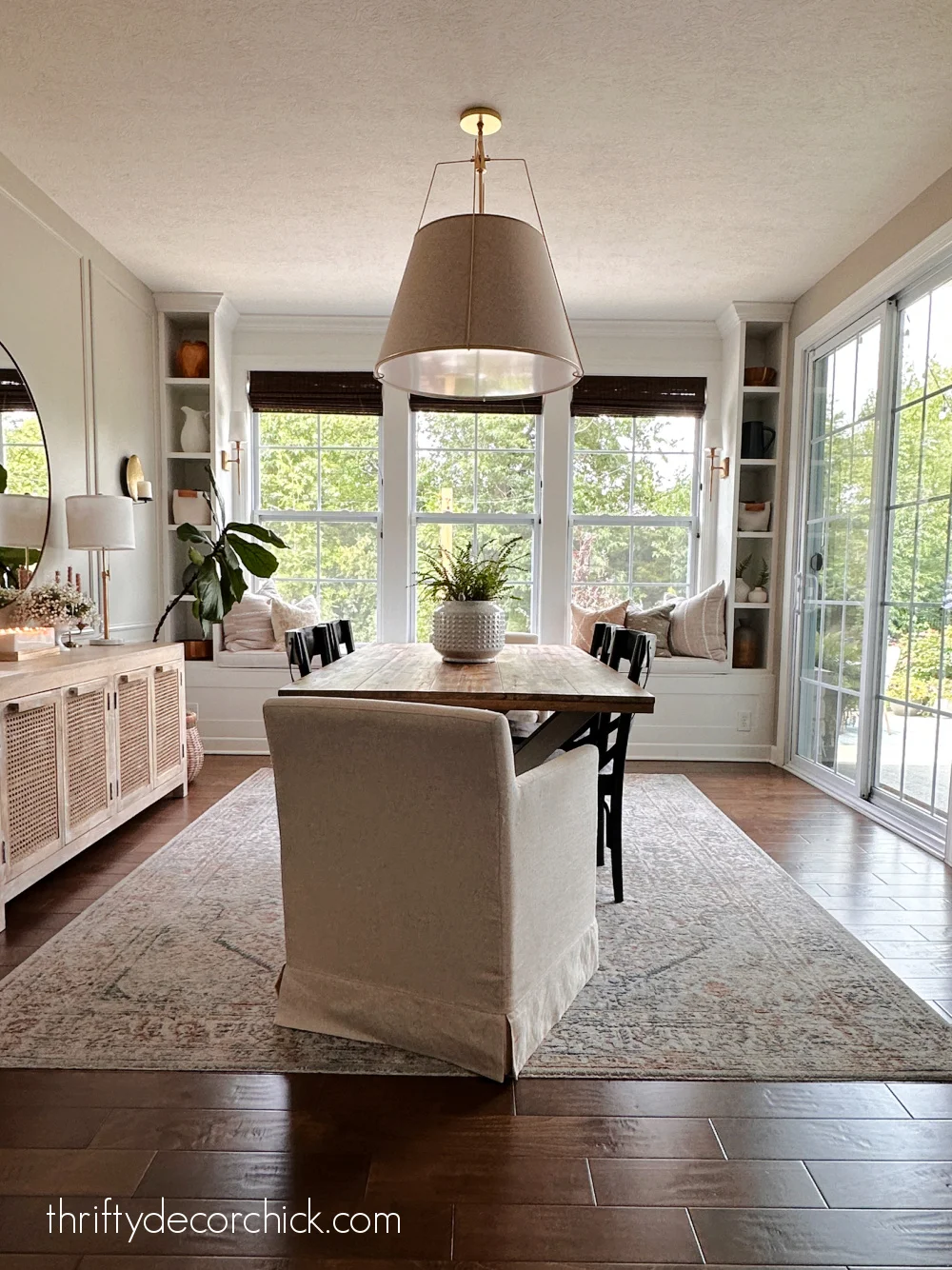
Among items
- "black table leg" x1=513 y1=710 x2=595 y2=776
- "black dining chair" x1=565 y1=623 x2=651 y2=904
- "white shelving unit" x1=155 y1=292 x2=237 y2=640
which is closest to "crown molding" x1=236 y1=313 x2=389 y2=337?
"white shelving unit" x1=155 y1=292 x2=237 y2=640

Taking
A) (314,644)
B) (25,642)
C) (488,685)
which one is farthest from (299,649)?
(25,642)

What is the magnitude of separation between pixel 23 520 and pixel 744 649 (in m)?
4.15

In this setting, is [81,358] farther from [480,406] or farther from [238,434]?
[480,406]

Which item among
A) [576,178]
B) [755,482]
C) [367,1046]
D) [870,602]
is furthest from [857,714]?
[367,1046]

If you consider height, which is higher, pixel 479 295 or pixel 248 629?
pixel 479 295

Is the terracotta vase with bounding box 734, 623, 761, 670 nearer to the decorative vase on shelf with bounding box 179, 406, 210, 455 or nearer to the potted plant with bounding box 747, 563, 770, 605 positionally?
the potted plant with bounding box 747, 563, 770, 605

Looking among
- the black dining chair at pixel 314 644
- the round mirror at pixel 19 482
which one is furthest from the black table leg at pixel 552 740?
the round mirror at pixel 19 482

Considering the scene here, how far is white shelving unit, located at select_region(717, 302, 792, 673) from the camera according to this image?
16.8 ft

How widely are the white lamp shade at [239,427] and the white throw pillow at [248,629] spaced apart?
3.76ft

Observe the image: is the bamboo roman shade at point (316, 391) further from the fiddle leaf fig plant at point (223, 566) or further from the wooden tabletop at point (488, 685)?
the wooden tabletop at point (488, 685)

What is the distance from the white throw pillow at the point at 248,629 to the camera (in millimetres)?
5211

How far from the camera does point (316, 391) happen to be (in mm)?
5492

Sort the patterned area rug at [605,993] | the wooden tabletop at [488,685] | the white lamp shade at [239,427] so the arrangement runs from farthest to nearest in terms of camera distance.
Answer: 1. the white lamp shade at [239,427]
2. the wooden tabletop at [488,685]
3. the patterned area rug at [605,993]

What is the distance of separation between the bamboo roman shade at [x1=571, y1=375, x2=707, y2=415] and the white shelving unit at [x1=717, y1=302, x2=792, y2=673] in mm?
225
